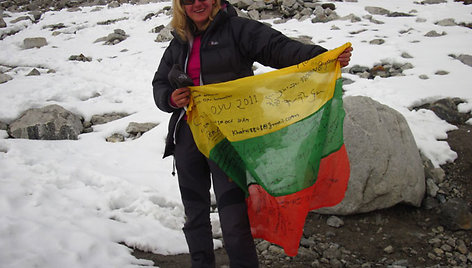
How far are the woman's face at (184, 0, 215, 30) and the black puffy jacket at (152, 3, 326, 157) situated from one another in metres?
0.08

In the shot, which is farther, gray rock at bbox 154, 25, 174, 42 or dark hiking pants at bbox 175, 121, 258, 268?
gray rock at bbox 154, 25, 174, 42

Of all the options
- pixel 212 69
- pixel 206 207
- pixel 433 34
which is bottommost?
pixel 433 34

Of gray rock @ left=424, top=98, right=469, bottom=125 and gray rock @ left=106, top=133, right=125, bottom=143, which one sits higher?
gray rock @ left=424, top=98, right=469, bottom=125

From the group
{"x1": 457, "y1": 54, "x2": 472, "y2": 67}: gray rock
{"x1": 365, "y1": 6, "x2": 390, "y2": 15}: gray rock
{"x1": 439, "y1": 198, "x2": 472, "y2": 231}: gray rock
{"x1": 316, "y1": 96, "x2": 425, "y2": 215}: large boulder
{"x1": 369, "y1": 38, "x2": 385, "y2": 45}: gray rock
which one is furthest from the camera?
{"x1": 365, "y1": 6, "x2": 390, "y2": 15}: gray rock

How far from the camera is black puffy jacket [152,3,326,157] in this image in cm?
232

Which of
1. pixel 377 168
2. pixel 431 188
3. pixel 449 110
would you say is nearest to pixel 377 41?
pixel 449 110

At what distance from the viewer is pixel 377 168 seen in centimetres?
387

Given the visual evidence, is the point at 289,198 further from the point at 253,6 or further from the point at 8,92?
the point at 253,6

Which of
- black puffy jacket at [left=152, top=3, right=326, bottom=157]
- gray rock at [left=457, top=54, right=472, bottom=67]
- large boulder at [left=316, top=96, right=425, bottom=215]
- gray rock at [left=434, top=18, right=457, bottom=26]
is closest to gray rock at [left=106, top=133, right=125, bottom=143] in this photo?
large boulder at [left=316, top=96, right=425, bottom=215]

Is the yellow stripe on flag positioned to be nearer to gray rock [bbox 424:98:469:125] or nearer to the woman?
the woman

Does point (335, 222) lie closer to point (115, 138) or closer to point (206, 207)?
point (206, 207)

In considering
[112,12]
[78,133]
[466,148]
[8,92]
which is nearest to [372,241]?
[466,148]

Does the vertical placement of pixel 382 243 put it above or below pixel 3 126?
above

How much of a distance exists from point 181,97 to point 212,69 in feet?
0.96
